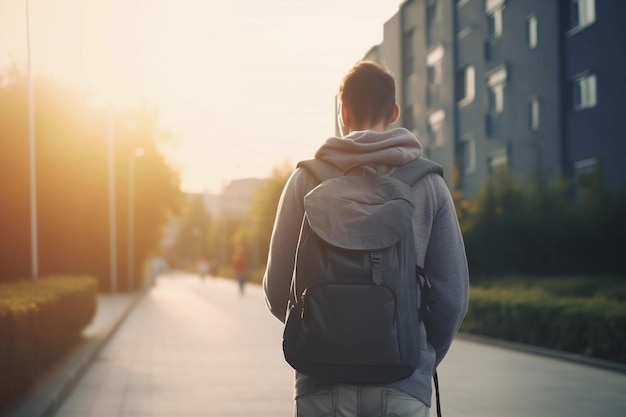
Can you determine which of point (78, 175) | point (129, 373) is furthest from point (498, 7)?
point (129, 373)

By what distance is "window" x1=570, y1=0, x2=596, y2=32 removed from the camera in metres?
23.0

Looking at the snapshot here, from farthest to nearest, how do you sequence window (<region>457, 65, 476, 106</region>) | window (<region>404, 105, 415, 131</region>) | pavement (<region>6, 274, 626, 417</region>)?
window (<region>404, 105, 415, 131</region>), window (<region>457, 65, 476, 106</region>), pavement (<region>6, 274, 626, 417</region>)

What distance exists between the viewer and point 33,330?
8.76m

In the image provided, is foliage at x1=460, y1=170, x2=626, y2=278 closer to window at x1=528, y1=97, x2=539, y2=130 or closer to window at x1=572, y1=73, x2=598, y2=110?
window at x1=572, y1=73, x2=598, y2=110

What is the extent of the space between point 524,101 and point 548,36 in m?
2.58

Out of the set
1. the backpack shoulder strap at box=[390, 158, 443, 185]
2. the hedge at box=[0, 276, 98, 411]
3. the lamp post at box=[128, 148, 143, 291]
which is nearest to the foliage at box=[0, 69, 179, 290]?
the lamp post at box=[128, 148, 143, 291]

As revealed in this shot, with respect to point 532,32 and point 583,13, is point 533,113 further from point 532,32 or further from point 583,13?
point 583,13

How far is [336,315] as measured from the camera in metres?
2.38

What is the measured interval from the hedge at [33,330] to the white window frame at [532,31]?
679 inches

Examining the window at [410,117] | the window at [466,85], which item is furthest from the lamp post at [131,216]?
the window at [466,85]

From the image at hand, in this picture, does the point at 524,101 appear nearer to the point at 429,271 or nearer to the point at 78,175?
the point at 78,175

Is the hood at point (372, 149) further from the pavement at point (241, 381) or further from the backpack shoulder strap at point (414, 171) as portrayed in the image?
the pavement at point (241, 381)

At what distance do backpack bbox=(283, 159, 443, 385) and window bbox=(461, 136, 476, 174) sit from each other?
29782mm

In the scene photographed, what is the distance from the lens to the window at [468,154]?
32.2 metres
